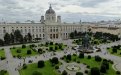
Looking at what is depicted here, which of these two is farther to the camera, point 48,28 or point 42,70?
point 48,28

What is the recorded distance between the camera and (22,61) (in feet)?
174

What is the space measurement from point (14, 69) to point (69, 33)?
7200 centimetres

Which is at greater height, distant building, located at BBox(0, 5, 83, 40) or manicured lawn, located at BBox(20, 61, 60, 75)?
distant building, located at BBox(0, 5, 83, 40)

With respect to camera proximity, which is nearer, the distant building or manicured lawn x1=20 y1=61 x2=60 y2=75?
manicured lawn x1=20 y1=61 x2=60 y2=75

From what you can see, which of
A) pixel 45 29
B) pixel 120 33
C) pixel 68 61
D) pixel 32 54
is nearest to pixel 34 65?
pixel 68 61

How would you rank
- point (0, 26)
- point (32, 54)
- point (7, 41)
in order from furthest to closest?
point (0, 26)
point (7, 41)
point (32, 54)

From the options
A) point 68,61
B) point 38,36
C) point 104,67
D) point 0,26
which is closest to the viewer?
point 104,67

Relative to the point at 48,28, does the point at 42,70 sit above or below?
below

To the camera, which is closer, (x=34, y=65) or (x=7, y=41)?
(x=34, y=65)

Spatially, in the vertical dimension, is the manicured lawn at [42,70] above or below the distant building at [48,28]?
below

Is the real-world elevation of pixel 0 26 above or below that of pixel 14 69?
above

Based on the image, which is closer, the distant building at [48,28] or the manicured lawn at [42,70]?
the manicured lawn at [42,70]

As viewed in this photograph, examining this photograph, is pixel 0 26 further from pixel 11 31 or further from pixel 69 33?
pixel 69 33

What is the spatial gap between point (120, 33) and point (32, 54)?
2686 inches
